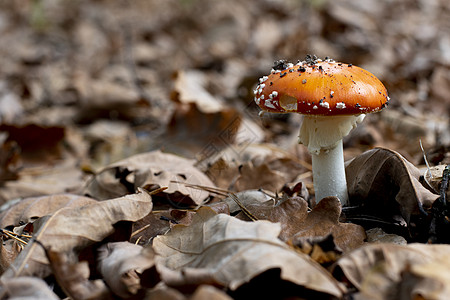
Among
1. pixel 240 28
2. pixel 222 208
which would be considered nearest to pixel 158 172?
pixel 222 208

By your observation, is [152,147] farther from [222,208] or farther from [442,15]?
[442,15]

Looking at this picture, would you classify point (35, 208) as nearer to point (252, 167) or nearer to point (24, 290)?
point (24, 290)

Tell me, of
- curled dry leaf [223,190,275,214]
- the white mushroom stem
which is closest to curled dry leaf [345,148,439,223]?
the white mushroom stem

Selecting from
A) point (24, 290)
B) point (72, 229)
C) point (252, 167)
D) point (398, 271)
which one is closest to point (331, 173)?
point (252, 167)

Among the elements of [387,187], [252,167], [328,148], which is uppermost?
[328,148]

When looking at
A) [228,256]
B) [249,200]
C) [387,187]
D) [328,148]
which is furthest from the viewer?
[249,200]

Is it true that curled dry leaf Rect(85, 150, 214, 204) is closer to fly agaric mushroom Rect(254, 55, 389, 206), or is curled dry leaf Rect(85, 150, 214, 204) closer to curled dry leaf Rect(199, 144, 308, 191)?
curled dry leaf Rect(199, 144, 308, 191)

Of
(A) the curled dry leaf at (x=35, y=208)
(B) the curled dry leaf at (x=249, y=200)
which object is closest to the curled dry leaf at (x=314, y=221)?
(B) the curled dry leaf at (x=249, y=200)
